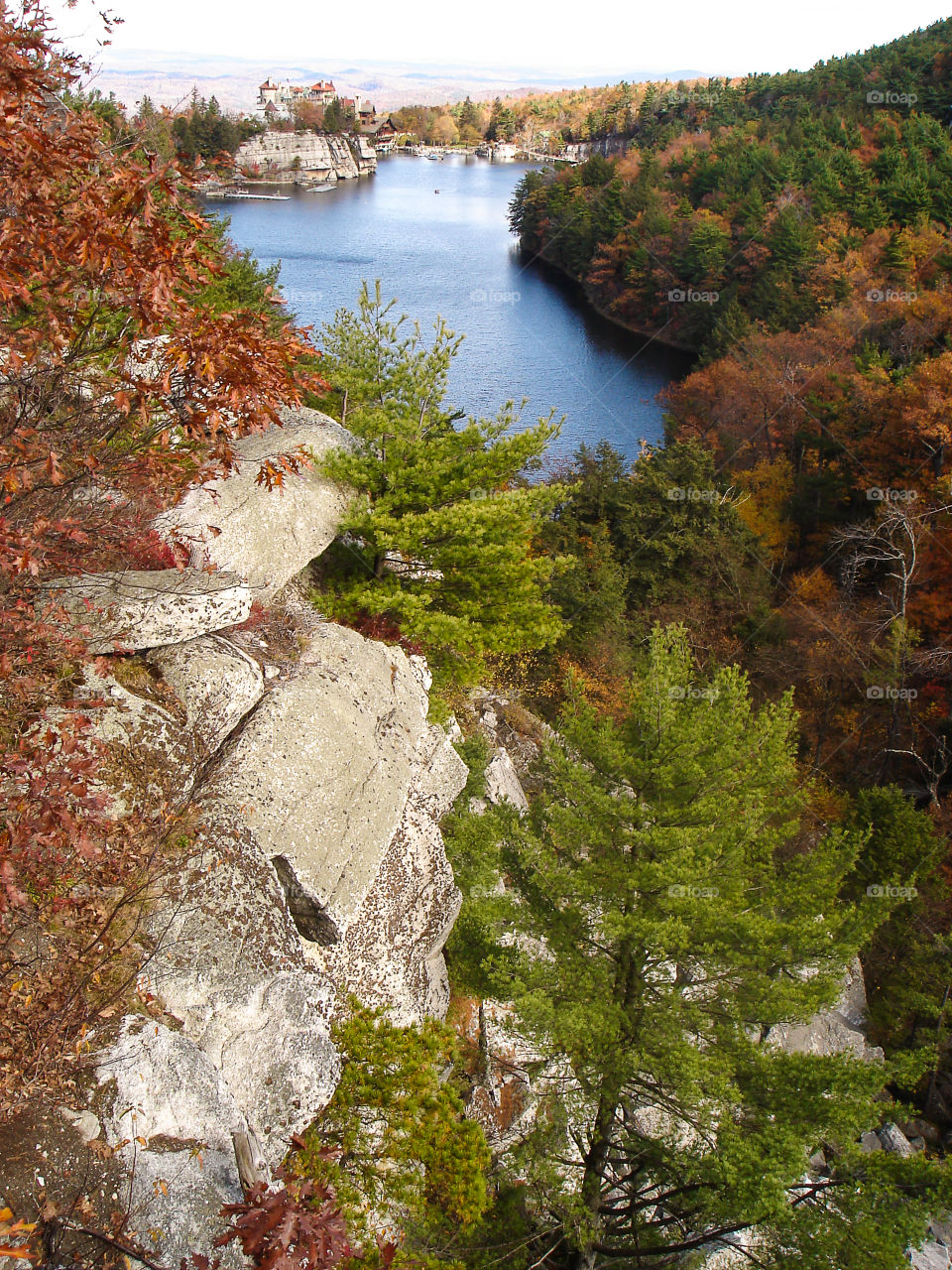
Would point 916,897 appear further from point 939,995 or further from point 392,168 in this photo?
point 392,168

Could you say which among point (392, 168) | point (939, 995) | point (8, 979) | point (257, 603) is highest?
point (392, 168)

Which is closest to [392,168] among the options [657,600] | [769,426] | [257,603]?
[769,426]

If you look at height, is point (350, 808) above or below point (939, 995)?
above

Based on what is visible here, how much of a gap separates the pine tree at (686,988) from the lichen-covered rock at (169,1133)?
3728 millimetres

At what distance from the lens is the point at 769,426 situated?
3372cm

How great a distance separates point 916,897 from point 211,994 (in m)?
14.7

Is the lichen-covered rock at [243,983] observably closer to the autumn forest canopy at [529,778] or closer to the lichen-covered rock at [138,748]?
the autumn forest canopy at [529,778]

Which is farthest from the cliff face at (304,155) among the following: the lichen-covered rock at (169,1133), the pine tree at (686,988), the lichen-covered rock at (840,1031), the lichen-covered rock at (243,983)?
the lichen-covered rock at (169,1133)

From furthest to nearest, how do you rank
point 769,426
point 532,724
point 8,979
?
1. point 769,426
2. point 532,724
3. point 8,979

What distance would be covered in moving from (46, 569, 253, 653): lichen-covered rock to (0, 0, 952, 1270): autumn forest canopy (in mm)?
333

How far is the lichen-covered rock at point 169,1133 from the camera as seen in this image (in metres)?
5.88

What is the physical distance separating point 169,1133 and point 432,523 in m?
8.88

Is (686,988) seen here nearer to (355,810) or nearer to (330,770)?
(355,810)

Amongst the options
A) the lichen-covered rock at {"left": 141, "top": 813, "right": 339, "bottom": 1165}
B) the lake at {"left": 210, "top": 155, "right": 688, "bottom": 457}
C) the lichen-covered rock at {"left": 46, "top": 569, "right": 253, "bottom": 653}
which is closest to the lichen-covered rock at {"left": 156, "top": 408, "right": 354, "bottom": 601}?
the lichen-covered rock at {"left": 46, "top": 569, "right": 253, "bottom": 653}
